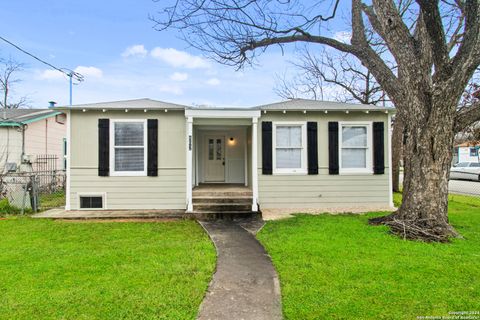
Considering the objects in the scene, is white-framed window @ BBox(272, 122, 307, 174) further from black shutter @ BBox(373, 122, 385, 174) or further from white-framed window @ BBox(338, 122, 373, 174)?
black shutter @ BBox(373, 122, 385, 174)

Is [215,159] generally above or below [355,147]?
below

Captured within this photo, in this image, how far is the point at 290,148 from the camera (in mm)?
8133

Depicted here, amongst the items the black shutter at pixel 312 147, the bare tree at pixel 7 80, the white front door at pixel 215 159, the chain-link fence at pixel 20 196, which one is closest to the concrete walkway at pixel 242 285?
the black shutter at pixel 312 147

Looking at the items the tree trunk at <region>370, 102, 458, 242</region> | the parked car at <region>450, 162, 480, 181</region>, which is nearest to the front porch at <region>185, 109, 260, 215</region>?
the tree trunk at <region>370, 102, 458, 242</region>

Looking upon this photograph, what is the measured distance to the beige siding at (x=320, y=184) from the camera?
8.07m

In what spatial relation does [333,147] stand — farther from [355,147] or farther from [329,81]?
[329,81]

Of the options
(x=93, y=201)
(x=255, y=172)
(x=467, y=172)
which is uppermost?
(x=255, y=172)

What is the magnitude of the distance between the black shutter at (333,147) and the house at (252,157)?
3 centimetres

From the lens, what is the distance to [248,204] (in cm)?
738

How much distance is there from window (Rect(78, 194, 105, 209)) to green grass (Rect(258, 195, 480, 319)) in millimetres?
4684

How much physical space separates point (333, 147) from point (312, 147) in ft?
2.00

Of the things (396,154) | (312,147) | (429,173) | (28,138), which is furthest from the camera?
(396,154)

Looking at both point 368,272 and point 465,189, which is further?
point 465,189

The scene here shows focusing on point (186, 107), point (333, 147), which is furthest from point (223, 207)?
point (333, 147)
